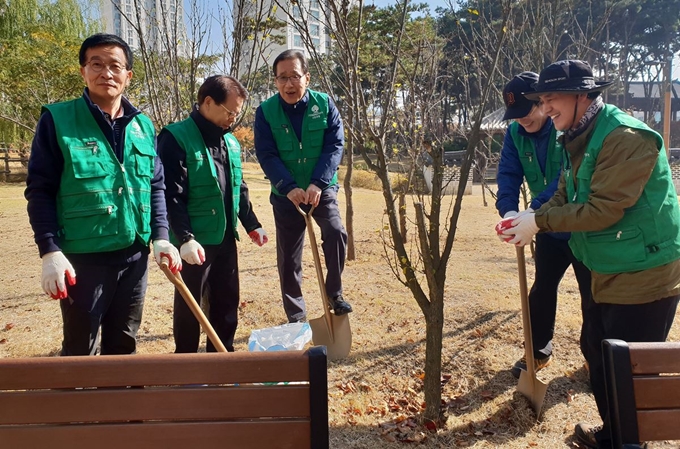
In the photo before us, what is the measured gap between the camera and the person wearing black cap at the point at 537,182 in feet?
9.32

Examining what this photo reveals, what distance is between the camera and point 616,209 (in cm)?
199

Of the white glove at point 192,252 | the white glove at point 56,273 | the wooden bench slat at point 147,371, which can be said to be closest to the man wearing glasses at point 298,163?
the white glove at point 192,252

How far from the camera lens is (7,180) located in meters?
18.8

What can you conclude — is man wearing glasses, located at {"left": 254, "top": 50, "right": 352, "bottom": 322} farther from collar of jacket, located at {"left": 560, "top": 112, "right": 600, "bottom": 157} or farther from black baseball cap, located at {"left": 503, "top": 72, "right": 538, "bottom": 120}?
collar of jacket, located at {"left": 560, "top": 112, "right": 600, "bottom": 157}

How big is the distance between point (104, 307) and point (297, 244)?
154cm

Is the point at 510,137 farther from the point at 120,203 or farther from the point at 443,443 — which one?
the point at 120,203

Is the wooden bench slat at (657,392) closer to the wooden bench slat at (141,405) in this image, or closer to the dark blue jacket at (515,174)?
the wooden bench slat at (141,405)

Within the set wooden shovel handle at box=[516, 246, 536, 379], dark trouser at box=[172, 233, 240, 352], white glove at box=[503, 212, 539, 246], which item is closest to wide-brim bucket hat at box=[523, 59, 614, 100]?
white glove at box=[503, 212, 539, 246]

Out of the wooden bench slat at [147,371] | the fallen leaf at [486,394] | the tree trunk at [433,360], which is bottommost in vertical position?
the fallen leaf at [486,394]

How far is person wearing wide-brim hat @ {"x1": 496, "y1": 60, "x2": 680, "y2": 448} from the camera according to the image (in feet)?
6.46

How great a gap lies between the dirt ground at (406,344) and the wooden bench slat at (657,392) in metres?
1.21

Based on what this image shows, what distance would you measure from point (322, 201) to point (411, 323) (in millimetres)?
1254

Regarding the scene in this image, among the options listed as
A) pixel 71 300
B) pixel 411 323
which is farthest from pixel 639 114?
pixel 71 300

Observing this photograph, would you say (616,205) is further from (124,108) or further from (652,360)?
(124,108)
